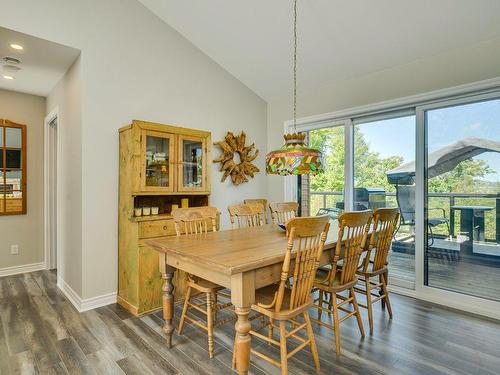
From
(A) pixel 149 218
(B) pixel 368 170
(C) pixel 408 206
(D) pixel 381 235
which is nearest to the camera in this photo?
(D) pixel 381 235

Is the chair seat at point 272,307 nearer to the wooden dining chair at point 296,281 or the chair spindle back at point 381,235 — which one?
the wooden dining chair at point 296,281

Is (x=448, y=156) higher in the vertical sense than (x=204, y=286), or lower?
higher

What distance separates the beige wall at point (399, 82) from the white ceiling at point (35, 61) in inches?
111

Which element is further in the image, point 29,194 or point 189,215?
point 29,194

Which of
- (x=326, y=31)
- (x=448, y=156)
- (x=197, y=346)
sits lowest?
(x=197, y=346)

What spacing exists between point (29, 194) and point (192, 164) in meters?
2.49

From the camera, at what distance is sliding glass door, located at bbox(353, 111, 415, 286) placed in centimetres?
341

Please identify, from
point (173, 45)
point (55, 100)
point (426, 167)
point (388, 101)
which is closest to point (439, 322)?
point (426, 167)

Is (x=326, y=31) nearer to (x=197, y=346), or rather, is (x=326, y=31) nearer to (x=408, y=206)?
(x=408, y=206)

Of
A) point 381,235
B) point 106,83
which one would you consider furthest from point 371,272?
point 106,83

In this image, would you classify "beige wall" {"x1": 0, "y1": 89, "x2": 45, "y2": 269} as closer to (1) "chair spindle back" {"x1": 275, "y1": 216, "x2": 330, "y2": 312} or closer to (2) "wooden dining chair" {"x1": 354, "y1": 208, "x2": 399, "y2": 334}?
(1) "chair spindle back" {"x1": 275, "y1": 216, "x2": 330, "y2": 312}

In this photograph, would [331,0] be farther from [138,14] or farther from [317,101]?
[138,14]

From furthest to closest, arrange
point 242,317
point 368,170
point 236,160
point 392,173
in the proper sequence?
point 236,160 < point 368,170 < point 392,173 < point 242,317

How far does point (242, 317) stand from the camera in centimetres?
166
